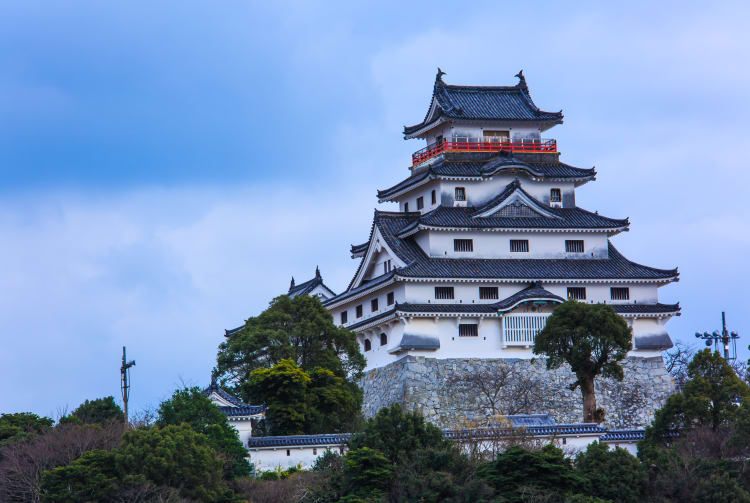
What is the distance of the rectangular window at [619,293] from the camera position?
63.5m

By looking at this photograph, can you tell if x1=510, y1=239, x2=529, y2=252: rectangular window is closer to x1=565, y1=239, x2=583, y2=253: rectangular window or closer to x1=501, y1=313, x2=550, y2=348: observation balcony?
x1=565, y1=239, x2=583, y2=253: rectangular window

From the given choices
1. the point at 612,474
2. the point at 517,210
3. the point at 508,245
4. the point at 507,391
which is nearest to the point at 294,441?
the point at 612,474

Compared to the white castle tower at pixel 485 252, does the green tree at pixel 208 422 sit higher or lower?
lower

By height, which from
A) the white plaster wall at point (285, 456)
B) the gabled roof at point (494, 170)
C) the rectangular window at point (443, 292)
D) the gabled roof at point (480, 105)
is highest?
the gabled roof at point (480, 105)

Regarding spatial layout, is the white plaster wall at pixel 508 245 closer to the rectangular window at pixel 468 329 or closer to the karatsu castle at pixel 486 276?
the karatsu castle at pixel 486 276

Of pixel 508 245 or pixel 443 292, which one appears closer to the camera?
pixel 443 292

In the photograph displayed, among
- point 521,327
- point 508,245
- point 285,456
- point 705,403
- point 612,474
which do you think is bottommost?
point 612,474

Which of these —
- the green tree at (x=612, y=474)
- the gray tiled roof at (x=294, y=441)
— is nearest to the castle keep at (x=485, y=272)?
the gray tiled roof at (x=294, y=441)

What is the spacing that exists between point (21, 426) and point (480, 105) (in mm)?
30371

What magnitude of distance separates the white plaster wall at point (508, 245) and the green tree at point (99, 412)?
17.5 m

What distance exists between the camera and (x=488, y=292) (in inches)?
2441

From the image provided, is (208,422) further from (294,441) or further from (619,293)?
(619,293)

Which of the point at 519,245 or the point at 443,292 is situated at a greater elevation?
the point at 519,245

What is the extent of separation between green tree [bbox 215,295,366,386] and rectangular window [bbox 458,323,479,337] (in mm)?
5617
